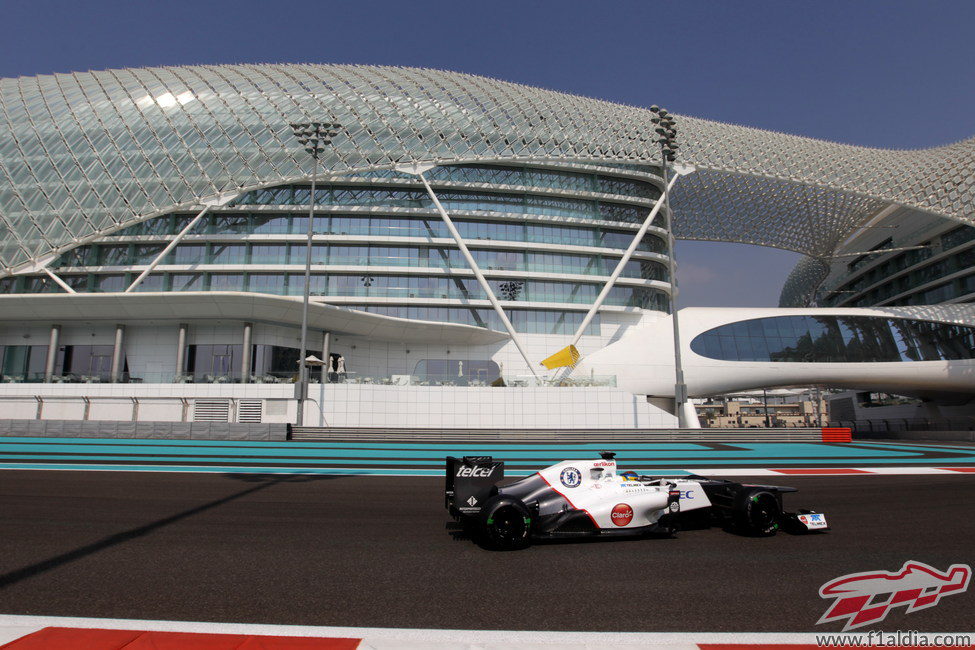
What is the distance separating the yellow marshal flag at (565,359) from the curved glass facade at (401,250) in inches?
228

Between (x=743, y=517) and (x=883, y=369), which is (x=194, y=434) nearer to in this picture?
(x=743, y=517)

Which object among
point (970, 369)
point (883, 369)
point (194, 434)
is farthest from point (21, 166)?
point (970, 369)

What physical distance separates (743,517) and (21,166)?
45564mm

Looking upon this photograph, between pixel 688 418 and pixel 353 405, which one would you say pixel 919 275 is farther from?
pixel 353 405

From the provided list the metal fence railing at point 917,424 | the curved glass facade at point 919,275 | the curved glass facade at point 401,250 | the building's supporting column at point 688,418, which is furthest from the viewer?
the curved glass facade at point 919,275

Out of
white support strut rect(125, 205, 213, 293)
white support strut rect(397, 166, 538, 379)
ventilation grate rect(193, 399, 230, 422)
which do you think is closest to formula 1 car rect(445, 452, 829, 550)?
ventilation grate rect(193, 399, 230, 422)

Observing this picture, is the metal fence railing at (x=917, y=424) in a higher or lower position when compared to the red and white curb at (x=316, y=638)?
higher

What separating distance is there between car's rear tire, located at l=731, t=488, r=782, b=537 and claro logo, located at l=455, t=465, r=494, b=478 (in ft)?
10.6

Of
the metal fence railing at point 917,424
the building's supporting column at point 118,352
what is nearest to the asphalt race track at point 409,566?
the building's supporting column at point 118,352

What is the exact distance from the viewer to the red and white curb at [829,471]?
14.0 metres

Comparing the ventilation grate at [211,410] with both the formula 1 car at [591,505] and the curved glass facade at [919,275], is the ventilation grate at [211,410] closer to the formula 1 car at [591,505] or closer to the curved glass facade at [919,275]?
the formula 1 car at [591,505]

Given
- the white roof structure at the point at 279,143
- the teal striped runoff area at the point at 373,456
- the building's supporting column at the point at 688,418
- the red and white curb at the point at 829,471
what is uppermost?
the white roof structure at the point at 279,143

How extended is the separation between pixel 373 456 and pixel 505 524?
12.7 m

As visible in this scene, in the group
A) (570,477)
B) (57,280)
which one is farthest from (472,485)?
(57,280)
